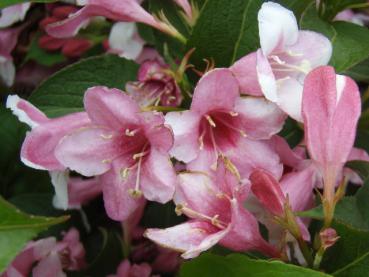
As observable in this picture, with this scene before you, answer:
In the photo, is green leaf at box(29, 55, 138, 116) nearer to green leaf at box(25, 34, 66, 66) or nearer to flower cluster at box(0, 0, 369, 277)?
flower cluster at box(0, 0, 369, 277)

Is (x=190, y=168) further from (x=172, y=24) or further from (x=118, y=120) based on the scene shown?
(x=172, y=24)

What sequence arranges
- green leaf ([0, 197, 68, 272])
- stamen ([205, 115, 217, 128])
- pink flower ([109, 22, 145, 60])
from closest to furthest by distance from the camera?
green leaf ([0, 197, 68, 272]) → stamen ([205, 115, 217, 128]) → pink flower ([109, 22, 145, 60])

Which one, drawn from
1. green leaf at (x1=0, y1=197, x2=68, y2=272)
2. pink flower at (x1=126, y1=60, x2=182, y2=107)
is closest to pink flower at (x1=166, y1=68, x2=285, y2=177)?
pink flower at (x1=126, y1=60, x2=182, y2=107)

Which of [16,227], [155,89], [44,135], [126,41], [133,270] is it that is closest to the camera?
[16,227]

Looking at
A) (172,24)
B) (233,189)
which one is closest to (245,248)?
(233,189)

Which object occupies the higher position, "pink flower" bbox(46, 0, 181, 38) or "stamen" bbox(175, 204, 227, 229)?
"pink flower" bbox(46, 0, 181, 38)

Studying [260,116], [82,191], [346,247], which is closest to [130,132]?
[260,116]

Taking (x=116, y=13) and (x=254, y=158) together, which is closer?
(x=254, y=158)

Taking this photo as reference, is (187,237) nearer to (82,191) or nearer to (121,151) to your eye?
(121,151)
